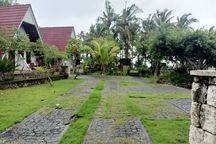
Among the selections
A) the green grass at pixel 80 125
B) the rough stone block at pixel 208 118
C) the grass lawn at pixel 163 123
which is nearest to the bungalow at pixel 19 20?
the green grass at pixel 80 125

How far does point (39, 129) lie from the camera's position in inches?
293

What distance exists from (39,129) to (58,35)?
3059 cm

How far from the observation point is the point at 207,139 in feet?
14.5

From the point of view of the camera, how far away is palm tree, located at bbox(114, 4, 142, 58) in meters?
40.1

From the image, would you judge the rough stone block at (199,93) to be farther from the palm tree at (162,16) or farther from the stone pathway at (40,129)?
the palm tree at (162,16)

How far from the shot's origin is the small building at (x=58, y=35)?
35.8m

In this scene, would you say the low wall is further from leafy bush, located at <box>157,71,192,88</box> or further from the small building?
the small building

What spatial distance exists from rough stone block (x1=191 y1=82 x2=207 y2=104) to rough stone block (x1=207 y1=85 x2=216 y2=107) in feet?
0.37

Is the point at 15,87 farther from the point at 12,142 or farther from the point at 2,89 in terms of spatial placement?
the point at 12,142

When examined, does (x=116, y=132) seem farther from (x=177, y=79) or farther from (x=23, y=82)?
(x=177, y=79)

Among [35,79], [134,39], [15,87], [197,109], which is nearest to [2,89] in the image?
[15,87]

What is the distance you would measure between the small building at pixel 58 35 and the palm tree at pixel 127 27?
610 centimetres

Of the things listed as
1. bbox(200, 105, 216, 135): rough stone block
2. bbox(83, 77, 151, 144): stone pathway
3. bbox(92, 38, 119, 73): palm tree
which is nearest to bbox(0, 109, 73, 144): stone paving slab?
bbox(83, 77, 151, 144): stone pathway

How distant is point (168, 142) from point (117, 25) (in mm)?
35941
